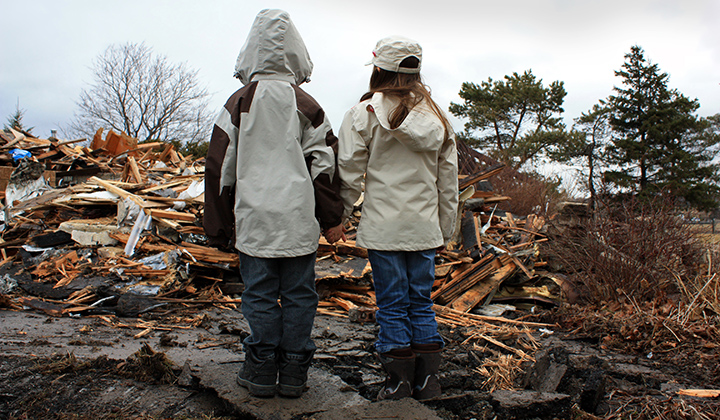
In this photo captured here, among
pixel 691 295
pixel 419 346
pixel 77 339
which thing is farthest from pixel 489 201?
pixel 77 339

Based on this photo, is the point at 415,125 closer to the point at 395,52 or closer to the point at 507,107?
the point at 395,52

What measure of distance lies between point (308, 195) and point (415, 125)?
26.7 inches

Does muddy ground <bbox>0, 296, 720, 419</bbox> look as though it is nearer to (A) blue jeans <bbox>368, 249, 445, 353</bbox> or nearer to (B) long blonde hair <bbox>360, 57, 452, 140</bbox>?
(A) blue jeans <bbox>368, 249, 445, 353</bbox>

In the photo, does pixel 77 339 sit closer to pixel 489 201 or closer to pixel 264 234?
pixel 264 234

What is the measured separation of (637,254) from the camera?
4809mm

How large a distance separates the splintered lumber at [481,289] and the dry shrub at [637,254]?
83 centimetres

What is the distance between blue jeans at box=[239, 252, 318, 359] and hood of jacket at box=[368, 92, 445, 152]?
80 cm

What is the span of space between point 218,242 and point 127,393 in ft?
2.91

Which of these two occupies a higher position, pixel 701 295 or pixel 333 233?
pixel 333 233

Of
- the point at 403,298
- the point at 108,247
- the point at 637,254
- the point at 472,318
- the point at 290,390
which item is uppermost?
the point at 637,254

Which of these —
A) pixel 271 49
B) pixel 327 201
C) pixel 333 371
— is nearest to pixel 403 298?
pixel 327 201

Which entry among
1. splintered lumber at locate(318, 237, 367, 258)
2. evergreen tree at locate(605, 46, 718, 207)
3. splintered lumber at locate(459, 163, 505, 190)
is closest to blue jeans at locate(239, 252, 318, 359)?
splintered lumber at locate(318, 237, 367, 258)

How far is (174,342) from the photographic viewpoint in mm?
3299

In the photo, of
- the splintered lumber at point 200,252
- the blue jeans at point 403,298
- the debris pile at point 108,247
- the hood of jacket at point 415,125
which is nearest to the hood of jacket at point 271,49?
the hood of jacket at point 415,125
